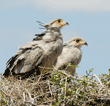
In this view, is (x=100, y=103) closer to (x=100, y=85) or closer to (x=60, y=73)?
(x=100, y=85)

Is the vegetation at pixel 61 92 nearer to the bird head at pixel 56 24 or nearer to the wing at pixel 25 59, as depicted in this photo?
the wing at pixel 25 59

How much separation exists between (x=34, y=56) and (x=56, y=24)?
46.4 inches

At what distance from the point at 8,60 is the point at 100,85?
2.62 meters

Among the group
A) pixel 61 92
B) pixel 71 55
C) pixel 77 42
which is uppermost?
pixel 77 42

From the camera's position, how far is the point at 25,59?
626 cm

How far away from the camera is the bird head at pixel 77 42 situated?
7622 mm

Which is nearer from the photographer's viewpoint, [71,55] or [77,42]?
[71,55]

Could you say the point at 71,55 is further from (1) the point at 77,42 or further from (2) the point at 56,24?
(2) the point at 56,24

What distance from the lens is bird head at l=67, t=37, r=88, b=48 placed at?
762 cm

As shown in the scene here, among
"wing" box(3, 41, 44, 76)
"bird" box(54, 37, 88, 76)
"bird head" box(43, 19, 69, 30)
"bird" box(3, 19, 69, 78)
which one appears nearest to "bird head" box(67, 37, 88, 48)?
"bird" box(54, 37, 88, 76)


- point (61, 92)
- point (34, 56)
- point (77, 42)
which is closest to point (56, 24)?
point (34, 56)

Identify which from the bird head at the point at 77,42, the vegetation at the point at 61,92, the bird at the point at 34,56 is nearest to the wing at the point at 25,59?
the bird at the point at 34,56

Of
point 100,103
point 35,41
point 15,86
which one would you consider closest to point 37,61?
point 35,41

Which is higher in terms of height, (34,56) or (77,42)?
(77,42)
